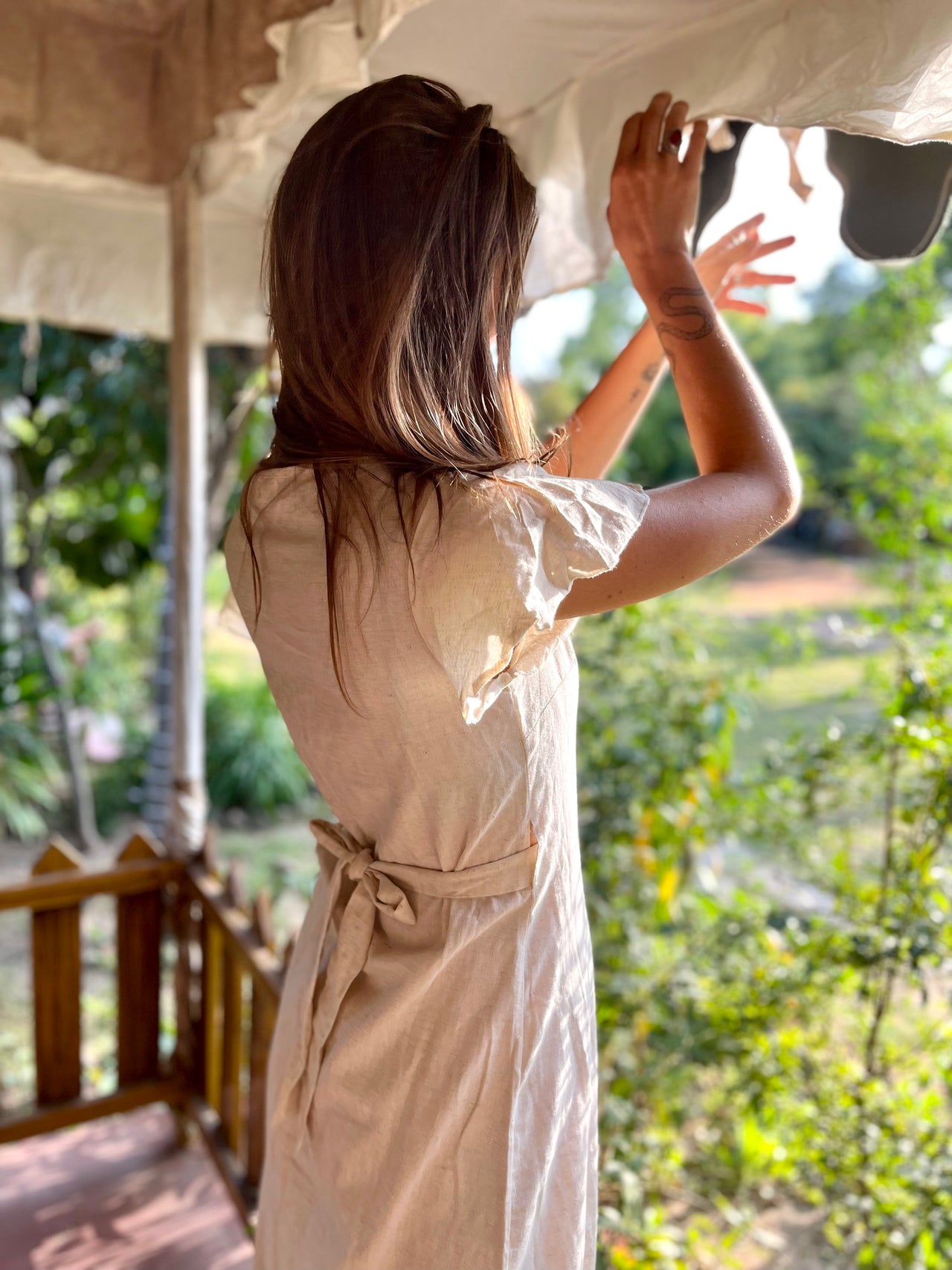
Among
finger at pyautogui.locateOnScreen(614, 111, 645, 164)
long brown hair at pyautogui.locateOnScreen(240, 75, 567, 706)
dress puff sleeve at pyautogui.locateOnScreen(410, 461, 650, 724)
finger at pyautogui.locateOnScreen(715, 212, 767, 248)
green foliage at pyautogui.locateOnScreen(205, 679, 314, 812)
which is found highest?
finger at pyautogui.locateOnScreen(614, 111, 645, 164)

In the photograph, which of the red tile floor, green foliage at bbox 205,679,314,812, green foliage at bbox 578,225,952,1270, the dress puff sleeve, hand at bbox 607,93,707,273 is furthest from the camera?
green foliage at bbox 205,679,314,812

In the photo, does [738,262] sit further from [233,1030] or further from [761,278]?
[233,1030]

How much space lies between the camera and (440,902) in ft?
3.23

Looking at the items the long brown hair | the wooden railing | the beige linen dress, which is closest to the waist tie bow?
the beige linen dress

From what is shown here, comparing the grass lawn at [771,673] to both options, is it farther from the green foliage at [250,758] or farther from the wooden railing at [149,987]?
the wooden railing at [149,987]

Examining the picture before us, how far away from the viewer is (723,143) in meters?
1.43

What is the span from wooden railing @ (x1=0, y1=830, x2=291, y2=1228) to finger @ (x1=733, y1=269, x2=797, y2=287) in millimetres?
1552

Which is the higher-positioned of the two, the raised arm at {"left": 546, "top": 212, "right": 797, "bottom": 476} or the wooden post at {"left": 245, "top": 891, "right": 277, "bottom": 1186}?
the raised arm at {"left": 546, "top": 212, "right": 797, "bottom": 476}

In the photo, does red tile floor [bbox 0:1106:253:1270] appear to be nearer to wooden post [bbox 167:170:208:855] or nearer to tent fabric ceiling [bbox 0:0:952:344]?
wooden post [bbox 167:170:208:855]

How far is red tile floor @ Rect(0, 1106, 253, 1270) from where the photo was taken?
6.98 ft

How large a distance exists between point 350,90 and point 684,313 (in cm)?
85

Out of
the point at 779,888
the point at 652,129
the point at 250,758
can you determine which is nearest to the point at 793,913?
the point at 779,888

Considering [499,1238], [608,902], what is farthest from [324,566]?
[608,902]

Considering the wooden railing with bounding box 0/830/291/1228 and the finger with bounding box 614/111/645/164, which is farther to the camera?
the wooden railing with bounding box 0/830/291/1228
